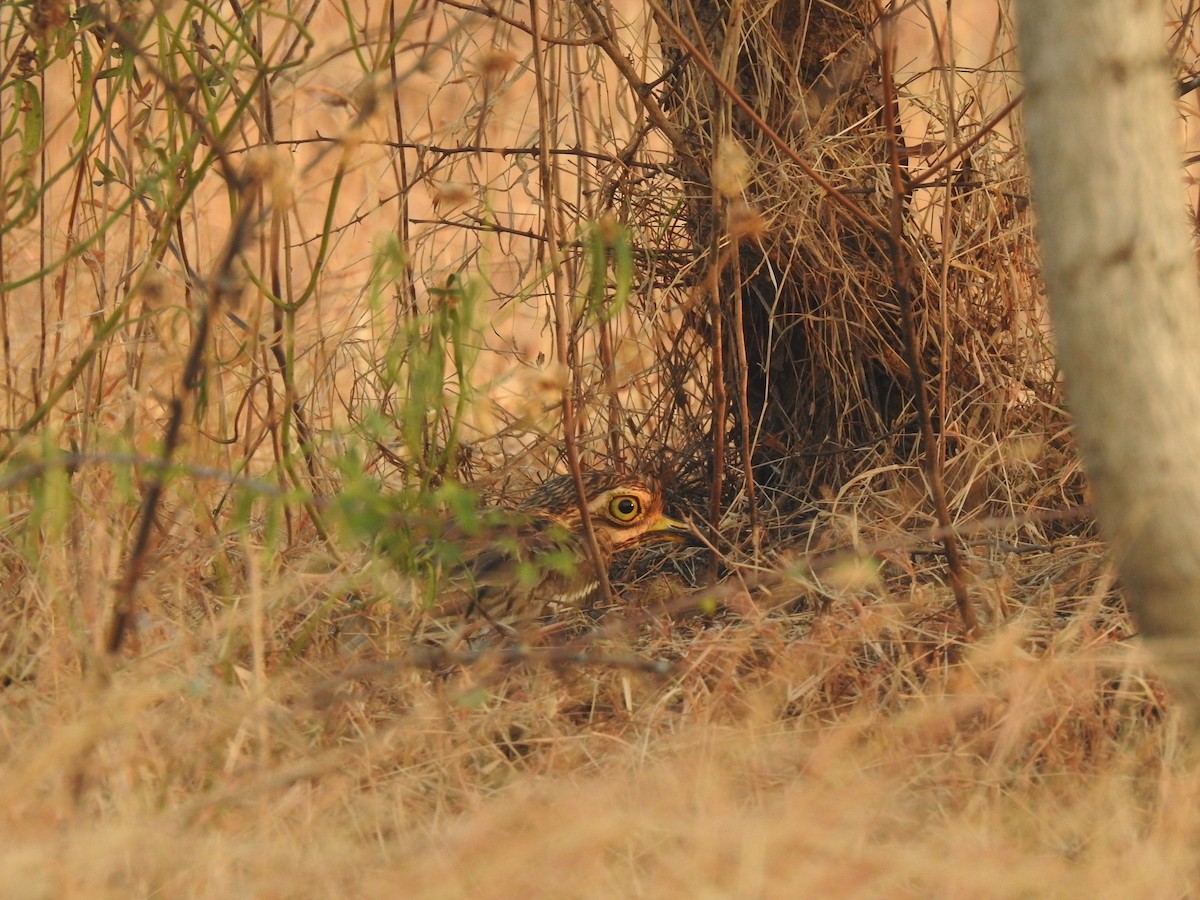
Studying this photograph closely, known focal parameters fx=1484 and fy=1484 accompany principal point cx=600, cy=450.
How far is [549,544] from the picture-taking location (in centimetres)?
347

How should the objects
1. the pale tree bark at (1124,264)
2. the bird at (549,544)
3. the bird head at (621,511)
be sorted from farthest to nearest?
the bird head at (621,511)
the bird at (549,544)
the pale tree bark at (1124,264)

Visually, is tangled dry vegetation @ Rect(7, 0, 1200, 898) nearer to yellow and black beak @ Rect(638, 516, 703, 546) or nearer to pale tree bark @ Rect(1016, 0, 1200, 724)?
yellow and black beak @ Rect(638, 516, 703, 546)

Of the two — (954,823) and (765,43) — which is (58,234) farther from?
(954,823)

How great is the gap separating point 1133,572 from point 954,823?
489 millimetres

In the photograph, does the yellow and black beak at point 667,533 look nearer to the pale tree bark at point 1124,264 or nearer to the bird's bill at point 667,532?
the bird's bill at point 667,532

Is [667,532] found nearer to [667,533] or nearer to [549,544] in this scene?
[667,533]

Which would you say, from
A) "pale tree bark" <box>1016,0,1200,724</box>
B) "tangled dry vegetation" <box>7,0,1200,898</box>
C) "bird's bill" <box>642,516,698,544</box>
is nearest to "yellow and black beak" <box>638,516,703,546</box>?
"bird's bill" <box>642,516,698,544</box>

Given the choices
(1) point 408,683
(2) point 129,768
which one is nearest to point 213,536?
(1) point 408,683

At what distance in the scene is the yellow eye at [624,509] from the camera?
3.73m

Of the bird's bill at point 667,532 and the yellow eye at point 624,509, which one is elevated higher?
the yellow eye at point 624,509

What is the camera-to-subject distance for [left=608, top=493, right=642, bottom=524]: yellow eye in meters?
3.73

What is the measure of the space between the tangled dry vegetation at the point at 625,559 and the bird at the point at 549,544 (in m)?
0.12

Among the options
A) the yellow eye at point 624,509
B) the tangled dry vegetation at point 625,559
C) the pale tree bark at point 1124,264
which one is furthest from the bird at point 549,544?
the pale tree bark at point 1124,264

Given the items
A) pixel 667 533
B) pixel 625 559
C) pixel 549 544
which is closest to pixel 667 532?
pixel 667 533
